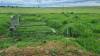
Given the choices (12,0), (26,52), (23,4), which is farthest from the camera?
(12,0)

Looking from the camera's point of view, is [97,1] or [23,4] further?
[97,1]

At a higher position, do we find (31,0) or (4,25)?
(31,0)

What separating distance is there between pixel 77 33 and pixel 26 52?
218 inches

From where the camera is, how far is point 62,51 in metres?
11.1

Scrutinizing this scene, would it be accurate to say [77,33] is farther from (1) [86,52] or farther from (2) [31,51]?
(2) [31,51]

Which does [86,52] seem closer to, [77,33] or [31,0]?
[77,33]

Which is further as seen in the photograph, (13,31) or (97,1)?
(97,1)

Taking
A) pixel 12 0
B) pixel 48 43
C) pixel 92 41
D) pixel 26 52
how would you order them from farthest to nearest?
pixel 12 0, pixel 92 41, pixel 48 43, pixel 26 52

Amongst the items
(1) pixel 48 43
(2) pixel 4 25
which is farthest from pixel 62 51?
(2) pixel 4 25

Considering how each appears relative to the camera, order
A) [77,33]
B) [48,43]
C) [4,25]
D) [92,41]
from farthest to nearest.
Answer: [4,25], [77,33], [92,41], [48,43]

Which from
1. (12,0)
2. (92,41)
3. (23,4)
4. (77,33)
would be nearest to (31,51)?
(92,41)

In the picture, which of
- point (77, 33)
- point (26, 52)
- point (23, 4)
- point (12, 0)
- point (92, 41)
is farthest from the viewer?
point (12, 0)

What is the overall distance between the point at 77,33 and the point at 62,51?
498 cm

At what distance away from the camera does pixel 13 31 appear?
16.4 m
